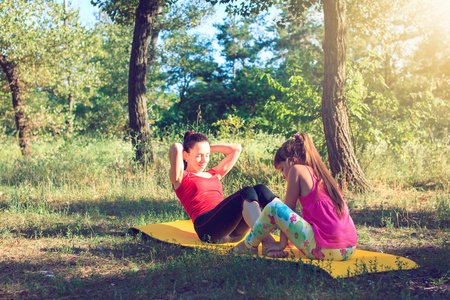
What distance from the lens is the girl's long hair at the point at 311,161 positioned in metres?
3.59

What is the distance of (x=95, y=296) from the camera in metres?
3.13

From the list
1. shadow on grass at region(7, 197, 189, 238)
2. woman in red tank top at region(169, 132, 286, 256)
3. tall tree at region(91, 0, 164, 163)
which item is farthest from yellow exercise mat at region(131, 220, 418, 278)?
tall tree at region(91, 0, 164, 163)

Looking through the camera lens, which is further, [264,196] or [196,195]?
[196,195]

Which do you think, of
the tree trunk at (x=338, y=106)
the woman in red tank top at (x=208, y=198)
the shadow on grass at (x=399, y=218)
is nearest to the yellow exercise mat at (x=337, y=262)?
the woman in red tank top at (x=208, y=198)

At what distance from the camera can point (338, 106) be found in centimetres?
699

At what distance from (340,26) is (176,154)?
4.35 metres

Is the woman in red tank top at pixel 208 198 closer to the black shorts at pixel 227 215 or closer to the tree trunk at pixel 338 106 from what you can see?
the black shorts at pixel 227 215

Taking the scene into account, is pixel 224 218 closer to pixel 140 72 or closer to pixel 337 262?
pixel 337 262

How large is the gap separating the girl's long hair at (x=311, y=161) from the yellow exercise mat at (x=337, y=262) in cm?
47

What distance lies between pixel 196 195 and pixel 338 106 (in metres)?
3.67

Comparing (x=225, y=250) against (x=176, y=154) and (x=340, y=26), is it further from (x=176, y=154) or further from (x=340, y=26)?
(x=340, y=26)

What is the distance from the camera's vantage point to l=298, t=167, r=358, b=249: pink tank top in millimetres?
3576

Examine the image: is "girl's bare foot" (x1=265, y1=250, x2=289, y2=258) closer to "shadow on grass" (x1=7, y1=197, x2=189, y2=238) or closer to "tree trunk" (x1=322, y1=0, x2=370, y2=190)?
"shadow on grass" (x1=7, y1=197, x2=189, y2=238)

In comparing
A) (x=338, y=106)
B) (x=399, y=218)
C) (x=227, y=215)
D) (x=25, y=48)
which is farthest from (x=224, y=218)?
(x=25, y=48)
